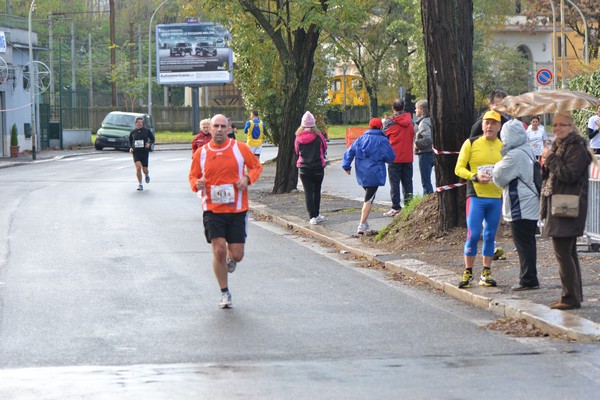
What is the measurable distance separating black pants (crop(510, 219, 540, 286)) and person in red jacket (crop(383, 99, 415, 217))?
302 inches

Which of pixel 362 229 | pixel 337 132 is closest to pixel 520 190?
pixel 362 229

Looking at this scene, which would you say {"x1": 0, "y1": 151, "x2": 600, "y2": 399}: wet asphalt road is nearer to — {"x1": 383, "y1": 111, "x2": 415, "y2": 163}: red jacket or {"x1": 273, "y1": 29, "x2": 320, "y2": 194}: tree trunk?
{"x1": 383, "y1": 111, "x2": 415, "y2": 163}: red jacket

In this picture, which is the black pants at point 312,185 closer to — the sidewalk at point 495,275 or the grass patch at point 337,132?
the sidewalk at point 495,275

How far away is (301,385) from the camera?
724 cm

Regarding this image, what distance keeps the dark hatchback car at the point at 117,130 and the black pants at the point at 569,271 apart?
44.7 meters

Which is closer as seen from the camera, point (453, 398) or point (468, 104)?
point (453, 398)

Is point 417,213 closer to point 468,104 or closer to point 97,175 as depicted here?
point 468,104

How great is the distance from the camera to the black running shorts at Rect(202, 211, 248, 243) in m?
10.6

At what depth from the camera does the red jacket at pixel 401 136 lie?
18.8 metres

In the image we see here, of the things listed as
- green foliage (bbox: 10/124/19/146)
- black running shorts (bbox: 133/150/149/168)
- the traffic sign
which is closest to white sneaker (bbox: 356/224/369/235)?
black running shorts (bbox: 133/150/149/168)

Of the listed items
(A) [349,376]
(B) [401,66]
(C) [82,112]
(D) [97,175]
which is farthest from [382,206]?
(B) [401,66]

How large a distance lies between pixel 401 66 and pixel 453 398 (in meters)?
64.7

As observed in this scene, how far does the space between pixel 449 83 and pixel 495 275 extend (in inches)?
138

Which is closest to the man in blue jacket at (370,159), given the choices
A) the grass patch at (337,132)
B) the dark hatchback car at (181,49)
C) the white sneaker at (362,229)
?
the white sneaker at (362,229)
